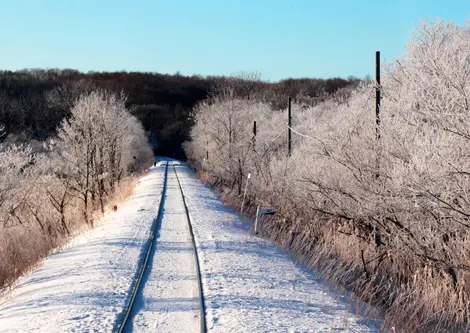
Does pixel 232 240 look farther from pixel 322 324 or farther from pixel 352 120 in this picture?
pixel 322 324

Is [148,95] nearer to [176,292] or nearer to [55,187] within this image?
[55,187]

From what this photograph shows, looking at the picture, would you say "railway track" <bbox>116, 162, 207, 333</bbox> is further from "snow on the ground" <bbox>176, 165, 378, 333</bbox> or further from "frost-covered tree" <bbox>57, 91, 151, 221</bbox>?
"frost-covered tree" <bbox>57, 91, 151, 221</bbox>

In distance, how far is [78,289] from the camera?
320 inches

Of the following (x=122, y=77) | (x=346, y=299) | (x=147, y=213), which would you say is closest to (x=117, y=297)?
(x=346, y=299)

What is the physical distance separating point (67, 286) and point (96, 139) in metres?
20.5


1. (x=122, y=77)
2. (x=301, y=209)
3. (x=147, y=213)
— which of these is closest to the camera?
(x=301, y=209)

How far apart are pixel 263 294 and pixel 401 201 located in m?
2.79

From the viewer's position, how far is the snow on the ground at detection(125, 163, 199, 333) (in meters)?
6.50

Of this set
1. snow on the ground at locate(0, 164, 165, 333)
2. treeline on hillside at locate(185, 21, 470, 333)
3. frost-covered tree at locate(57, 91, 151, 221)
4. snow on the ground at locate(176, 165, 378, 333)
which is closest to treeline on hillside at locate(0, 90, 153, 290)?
frost-covered tree at locate(57, 91, 151, 221)

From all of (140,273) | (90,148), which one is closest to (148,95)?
(90,148)

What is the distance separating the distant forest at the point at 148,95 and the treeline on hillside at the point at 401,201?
35.3m

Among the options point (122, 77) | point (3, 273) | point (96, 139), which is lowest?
point (3, 273)

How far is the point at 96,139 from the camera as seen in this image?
28.0m

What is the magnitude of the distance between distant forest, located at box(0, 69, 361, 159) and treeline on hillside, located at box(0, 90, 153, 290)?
19736 millimetres
